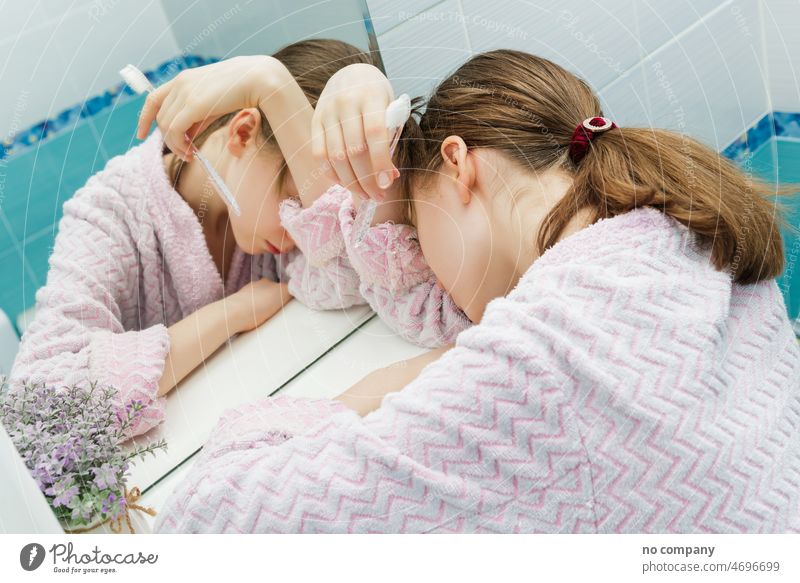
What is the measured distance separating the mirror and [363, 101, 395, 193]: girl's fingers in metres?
0.11

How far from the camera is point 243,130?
55 cm

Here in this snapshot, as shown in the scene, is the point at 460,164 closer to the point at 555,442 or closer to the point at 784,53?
the point at 555,442

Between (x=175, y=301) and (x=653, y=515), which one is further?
(x=175, y=301)

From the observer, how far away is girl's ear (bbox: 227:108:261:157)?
1.81ft

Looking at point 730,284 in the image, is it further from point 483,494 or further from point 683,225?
point 483,494

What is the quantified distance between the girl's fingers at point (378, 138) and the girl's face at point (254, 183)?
80mm

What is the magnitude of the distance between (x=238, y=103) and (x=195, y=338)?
0.58 feet

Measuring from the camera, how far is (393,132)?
0.52 meters

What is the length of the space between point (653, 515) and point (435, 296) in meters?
0.25

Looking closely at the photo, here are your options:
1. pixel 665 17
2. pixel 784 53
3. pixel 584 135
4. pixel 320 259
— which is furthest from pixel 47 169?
pixel 784 53

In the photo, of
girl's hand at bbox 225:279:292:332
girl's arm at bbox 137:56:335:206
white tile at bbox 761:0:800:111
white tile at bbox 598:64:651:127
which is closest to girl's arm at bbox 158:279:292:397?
girl's hand at bbox 225:279:292:332

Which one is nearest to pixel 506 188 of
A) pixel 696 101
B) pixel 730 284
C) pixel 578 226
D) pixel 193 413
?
pixel 578 226

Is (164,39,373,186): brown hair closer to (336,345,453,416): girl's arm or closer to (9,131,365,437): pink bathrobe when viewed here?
(9,131,365,437): pink bathrobe

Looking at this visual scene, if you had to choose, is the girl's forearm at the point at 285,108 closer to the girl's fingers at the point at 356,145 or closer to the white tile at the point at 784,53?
the girl's fingers at the point at 356,145
